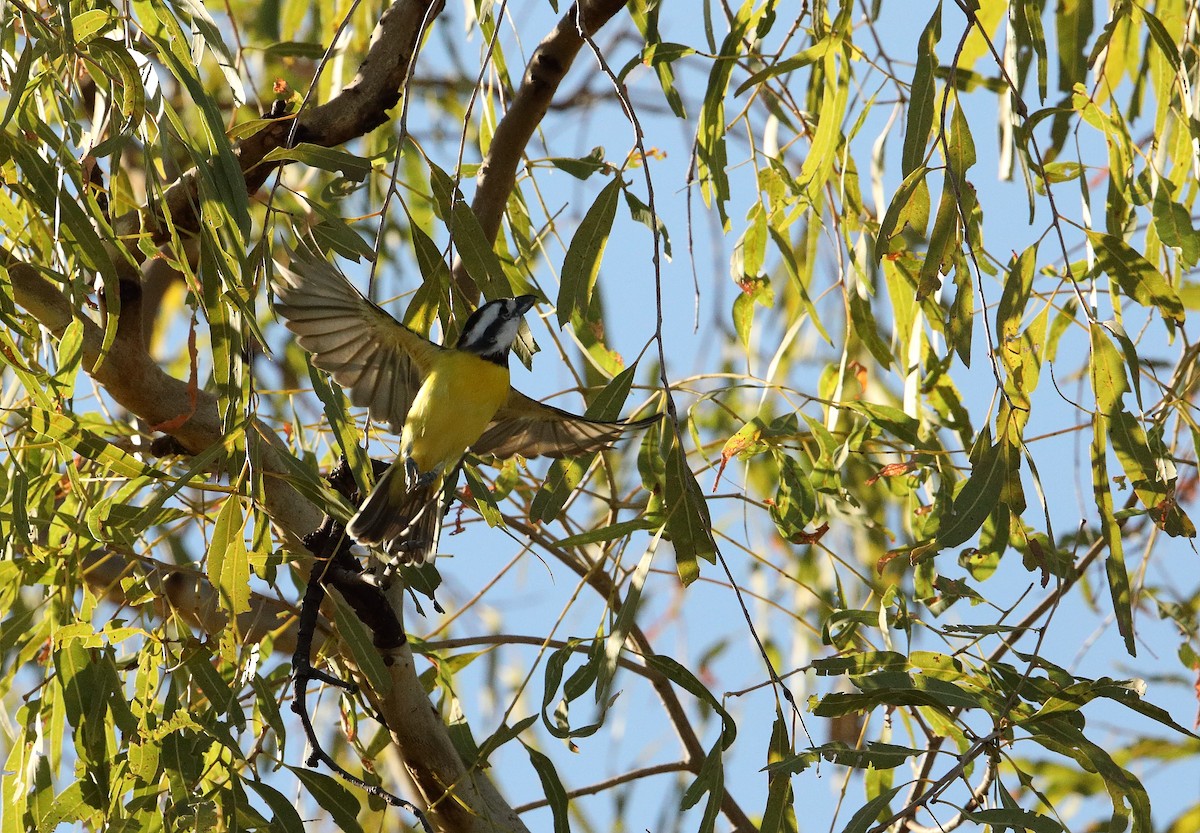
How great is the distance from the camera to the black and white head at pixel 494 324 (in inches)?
88.4

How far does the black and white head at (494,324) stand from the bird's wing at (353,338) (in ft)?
0.21

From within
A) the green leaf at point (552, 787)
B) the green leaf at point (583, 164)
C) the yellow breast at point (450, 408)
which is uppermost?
the green leaf at point (583, 164)

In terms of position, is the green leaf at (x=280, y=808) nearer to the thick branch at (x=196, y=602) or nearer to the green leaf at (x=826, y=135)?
the thick branch at (x=196, y=602)

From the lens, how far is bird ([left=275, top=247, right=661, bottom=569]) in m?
2.22

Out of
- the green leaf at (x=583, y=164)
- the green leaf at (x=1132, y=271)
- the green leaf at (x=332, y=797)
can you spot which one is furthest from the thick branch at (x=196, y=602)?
the green leaf at (x=1132, y=271)

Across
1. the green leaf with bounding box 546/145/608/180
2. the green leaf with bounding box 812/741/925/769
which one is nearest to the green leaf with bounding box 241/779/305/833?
the green leaf with bounding box 812/741/925/769

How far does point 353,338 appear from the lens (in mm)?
2385

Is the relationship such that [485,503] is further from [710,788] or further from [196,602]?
[196,602]

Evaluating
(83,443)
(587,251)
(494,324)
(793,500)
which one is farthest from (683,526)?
(83,443)

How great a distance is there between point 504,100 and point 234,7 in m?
1.51

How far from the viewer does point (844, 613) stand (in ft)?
6.63

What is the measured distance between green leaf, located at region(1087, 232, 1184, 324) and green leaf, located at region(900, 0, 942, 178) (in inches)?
12.1

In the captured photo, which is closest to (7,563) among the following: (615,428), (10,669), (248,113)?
(10,669)

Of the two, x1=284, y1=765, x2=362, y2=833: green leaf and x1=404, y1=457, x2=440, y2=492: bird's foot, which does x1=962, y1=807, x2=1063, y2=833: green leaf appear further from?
x1=404, y1=457, x2=440, y2=492: bird's foot
